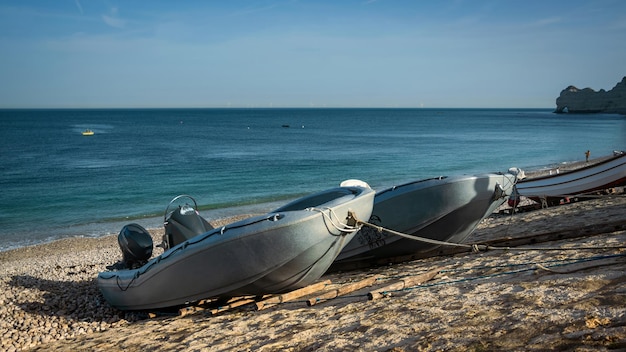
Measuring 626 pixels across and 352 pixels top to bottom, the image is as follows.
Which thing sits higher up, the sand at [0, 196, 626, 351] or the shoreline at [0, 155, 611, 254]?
the sand at [0, 196, 626, 351]

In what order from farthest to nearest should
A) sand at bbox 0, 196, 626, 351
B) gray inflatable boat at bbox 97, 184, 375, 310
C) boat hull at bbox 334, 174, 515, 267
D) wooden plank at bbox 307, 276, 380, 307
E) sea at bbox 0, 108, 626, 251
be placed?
sea at bbox 0, 108, 626, 251, boat hull at bbox 334, 174, 515, 267, wooden plank at bbox 307, 276, 380, 307, gray inflatable boat at bbox 97, 184, 375, 310, sand at bbox 0, 196, 626, 351

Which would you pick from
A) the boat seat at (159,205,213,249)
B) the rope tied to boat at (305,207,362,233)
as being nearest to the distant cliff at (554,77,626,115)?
the boat seat at (159,205,213,249)

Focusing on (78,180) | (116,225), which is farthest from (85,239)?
(78,180)

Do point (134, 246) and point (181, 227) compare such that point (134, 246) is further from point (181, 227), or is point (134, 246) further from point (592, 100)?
point (592, 100)

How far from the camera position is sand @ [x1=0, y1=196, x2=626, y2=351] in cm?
454

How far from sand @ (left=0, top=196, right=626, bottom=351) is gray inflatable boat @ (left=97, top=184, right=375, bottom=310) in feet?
1.01

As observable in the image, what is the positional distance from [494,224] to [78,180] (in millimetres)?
26840

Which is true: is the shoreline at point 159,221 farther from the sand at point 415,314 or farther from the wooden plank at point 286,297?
the wooden plank at point 286,297

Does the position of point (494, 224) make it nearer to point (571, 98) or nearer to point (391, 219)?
point (391, 219)

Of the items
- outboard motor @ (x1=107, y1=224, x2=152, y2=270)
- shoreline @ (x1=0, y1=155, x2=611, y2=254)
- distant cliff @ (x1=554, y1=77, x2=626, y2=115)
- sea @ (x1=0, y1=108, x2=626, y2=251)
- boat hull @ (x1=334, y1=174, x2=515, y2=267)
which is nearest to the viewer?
boat hull @ (x1=334, y1=174, x2=515, y2=267)

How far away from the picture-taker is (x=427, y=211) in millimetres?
8875

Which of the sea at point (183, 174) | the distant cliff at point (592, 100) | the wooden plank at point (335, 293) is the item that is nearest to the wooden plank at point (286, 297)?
the wooden plank at point (335, 293)

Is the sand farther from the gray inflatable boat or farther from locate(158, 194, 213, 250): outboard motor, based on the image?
locate(158, 194, 213, 250): outboard motor

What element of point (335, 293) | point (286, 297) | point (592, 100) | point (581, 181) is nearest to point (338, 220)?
point (335, 293)
